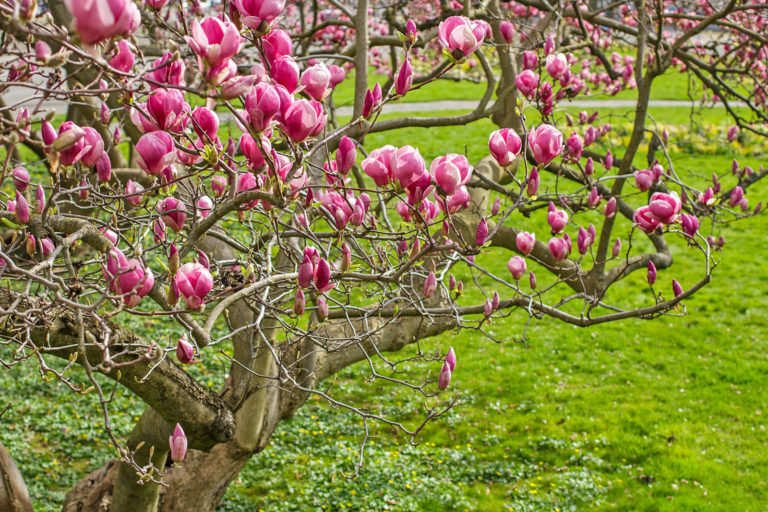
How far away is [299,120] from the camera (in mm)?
1386

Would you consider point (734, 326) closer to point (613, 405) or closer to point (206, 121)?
point (613, 405)

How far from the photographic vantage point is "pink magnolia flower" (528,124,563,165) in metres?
1.81

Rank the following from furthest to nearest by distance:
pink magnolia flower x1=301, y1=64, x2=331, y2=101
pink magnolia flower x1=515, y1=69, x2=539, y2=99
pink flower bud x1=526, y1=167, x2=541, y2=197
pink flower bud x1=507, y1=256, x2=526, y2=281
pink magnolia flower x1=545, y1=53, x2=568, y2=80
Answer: pink magnolia flower x1=545, y1=53, x2=568, y2=80 → pink magnolia flower x1=515, y1=69, x2=539, y2=99 → pink flower bud x1=507, y1=256, x2=526, y2=281 → pink flower bud x1=526, y1=167, x2=541, y2=197 → pink magnolia flower x1=301, y1=64, x2=331, y2=101

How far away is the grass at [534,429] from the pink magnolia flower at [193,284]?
10.3ft

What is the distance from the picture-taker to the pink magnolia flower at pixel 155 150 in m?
1.49

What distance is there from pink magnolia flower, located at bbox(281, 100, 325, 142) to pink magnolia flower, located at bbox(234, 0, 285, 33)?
6.4 inches

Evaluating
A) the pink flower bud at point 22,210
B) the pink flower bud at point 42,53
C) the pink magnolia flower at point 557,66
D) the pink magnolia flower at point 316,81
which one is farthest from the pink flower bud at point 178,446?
the pink magnolia flower at point 557,66

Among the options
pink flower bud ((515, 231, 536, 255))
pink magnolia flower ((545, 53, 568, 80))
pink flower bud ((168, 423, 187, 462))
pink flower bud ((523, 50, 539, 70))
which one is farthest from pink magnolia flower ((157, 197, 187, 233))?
pink flower bud ((523, 50, 539, 70))

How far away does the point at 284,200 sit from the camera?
1.43 m

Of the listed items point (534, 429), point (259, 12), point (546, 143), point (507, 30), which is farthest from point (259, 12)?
point (534, 429)

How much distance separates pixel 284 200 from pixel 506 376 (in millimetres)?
5902

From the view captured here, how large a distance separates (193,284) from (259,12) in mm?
583

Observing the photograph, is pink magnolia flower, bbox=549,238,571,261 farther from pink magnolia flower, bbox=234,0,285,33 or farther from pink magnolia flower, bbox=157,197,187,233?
pink magnolia flower, bbox=234,0,285,33

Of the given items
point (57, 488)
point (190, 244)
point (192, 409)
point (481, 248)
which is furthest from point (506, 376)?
point (190, 244)
